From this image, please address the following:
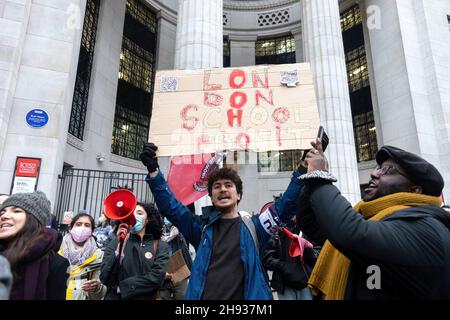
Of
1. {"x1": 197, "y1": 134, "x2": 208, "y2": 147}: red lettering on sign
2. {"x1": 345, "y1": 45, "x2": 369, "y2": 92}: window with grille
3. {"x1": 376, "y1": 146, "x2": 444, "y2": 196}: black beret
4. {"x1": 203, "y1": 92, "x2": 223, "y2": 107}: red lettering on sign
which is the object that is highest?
{"x1": 345, "y1": 45, "x2": 369, "y2": 92}: window with grille

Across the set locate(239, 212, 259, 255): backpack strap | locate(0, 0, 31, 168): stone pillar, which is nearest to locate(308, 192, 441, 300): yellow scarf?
locate(239, 212, 259, 255): backpack strap

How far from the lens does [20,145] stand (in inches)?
313

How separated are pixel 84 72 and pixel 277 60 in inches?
506

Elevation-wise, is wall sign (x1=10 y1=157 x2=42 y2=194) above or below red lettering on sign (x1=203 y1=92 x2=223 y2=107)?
below

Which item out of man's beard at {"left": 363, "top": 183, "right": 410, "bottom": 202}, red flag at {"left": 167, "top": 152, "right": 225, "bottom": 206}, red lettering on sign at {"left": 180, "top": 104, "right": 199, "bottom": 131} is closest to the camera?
man's beard at {"left": 363, "top": 183, "right": 410, "bottom": 202}

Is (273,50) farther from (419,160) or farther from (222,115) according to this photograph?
(419,160)

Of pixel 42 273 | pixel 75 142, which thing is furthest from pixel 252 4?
pixel 42 273

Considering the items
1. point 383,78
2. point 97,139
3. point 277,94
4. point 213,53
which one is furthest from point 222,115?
point 383,78

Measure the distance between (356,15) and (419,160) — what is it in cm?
1992

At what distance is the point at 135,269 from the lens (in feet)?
10.5

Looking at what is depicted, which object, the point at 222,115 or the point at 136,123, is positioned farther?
the point at 136,123

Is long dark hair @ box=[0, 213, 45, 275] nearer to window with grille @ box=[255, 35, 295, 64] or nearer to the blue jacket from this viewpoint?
the blue jacket

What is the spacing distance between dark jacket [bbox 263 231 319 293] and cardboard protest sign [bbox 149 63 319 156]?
64.3 inches

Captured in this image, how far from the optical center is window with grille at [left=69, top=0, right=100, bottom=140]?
44.5 ft
